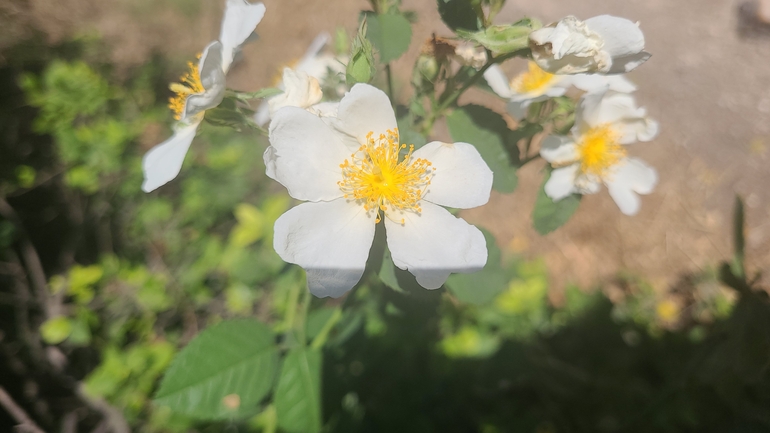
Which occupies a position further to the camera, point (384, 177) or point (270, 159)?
point (384, 177)

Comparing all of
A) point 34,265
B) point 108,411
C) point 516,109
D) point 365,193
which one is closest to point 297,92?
point 365,193

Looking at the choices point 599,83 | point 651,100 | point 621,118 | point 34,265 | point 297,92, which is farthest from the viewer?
point 651,100

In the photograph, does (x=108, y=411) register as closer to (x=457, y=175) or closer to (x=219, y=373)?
(x=219, y=373)

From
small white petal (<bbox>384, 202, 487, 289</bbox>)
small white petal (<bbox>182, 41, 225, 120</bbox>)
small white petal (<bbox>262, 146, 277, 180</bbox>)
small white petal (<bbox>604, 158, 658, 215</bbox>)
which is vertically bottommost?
small white petal (<bbox>604, 158, 658, 215</bbox>)

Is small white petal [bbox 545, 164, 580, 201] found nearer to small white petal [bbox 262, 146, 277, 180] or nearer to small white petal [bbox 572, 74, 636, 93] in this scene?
small white petal [bbox 572, 74, 636, 93]

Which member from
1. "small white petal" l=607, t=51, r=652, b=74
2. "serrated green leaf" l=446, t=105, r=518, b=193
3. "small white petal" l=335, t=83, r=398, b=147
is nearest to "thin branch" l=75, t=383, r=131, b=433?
"small white petal" l=335, t=83, r=398, b=147

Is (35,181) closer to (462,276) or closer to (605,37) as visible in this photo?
(462,276)

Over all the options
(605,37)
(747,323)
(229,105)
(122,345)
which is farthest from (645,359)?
(122,345)
